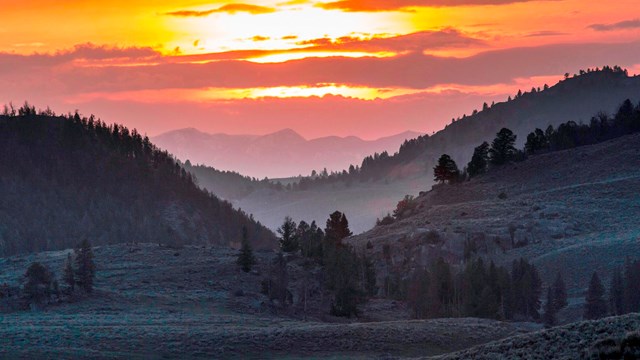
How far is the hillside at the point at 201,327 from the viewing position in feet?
242

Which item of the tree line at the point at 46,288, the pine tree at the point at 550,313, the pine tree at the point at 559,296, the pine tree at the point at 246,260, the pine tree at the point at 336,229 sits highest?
the pine tree at the point at 336,229

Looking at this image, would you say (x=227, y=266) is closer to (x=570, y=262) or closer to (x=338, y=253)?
(x=338, y=253)

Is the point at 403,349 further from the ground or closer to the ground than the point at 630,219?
closer to the ground

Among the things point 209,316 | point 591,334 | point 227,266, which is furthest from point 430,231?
point 591,334

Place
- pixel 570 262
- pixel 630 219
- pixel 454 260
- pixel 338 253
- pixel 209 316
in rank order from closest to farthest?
1. pixel 209 316
2. pixel 338 253
3. pixel 570 262
4. pixel 454 260
5. pixel 630 219

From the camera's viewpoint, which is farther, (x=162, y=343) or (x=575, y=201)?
(x=575, y=201)

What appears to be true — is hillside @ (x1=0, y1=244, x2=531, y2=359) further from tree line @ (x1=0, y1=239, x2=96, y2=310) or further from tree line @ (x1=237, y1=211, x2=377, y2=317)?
tree line @ (x1=237, y1=211, x2=377, y2=317)

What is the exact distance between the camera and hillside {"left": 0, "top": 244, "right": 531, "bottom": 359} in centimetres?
7375

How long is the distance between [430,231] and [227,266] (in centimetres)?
5800

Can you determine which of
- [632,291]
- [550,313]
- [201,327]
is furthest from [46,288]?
[632,291]

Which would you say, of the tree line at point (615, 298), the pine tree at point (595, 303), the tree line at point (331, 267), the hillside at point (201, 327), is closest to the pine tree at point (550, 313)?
the tree line at point (615, 298)

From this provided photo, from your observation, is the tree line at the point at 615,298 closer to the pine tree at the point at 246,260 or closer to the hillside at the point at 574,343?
the pine tree at the point at 246,260

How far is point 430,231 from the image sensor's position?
566 ft

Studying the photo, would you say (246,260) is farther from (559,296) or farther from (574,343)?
(574,343)
